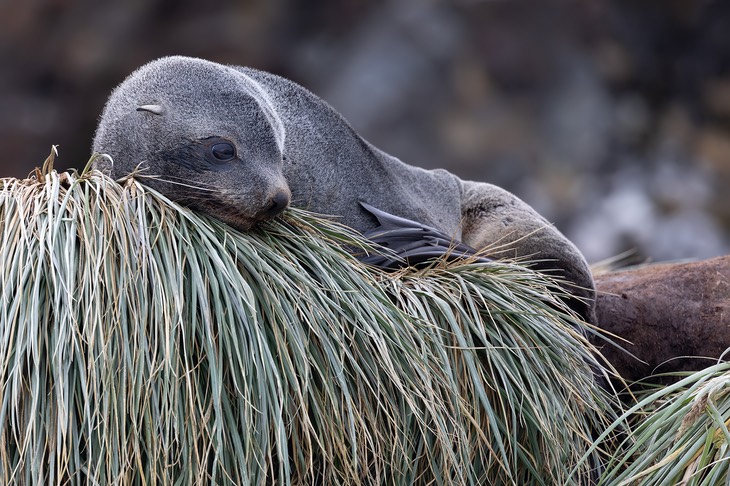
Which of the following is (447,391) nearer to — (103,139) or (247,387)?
(247,387)

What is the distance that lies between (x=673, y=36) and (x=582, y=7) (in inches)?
47.1

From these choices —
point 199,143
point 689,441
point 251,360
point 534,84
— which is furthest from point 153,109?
point 534,84

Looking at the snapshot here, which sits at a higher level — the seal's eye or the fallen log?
the seal's eye

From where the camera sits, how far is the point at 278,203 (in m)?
2.15

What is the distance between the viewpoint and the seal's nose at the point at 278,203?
2.14m

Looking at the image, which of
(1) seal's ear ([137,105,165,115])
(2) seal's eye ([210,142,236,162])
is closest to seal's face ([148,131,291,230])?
(2) seal's eye ([210,142,236,162])

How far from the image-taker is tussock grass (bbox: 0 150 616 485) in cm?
177

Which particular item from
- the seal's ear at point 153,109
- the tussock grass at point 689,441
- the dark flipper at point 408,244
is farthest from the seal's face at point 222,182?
the tussock grass at point 689,441

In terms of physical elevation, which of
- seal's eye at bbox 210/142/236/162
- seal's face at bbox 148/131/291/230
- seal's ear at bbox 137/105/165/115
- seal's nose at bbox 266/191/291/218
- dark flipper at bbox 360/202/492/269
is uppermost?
seal's ear at bbox 137/105/165/115

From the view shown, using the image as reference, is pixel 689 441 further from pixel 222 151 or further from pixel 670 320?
pixel 222 151

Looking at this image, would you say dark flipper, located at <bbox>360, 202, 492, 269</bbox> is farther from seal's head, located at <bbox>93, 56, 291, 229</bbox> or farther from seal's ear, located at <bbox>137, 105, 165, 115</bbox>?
seal's ear, located at <bbox>137, 105, 165, 115</bbox>

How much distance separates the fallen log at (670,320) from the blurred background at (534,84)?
20.9 ft

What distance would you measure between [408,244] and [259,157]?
0.61m

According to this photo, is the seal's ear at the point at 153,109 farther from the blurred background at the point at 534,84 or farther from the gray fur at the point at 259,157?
the blurred background at the point at 534,84
